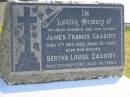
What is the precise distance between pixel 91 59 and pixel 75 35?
0.40 meters

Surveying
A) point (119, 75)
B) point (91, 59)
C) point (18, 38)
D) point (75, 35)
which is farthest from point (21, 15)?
point (119, 75)

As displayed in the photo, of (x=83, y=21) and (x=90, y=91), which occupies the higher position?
(x=83, y=21)

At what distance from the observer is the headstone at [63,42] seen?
4.58 m

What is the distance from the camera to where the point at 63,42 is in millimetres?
4781

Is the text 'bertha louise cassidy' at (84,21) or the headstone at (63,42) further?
the text 'bertha louise cassidy' at (84,21)

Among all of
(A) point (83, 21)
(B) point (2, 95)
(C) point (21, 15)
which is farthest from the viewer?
(A) point (83, 21)

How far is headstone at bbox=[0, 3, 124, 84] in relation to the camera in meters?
4.58

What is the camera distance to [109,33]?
16.4 ft

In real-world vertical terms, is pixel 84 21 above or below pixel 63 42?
above

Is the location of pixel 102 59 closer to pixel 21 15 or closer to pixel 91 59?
pixel 91 59

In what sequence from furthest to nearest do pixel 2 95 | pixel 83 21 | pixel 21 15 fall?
pixel 83 21 → pixel 21 15 → pixel 2 95

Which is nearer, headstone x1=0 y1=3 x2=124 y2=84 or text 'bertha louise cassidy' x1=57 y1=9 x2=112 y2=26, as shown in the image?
headstone x1=0 y1=3 x2=124 y2=84

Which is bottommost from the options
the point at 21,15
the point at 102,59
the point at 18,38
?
the point at 102,59

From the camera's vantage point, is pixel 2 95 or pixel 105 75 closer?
pixel 2 95
